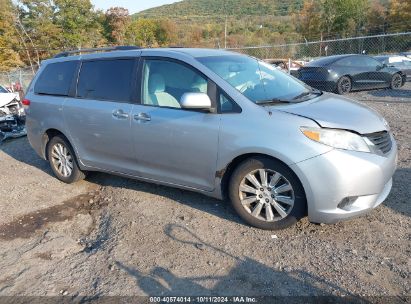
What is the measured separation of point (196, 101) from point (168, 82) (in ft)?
2.18

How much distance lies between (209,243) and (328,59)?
10.7 m

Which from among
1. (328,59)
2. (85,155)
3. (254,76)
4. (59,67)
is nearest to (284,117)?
(254,76)

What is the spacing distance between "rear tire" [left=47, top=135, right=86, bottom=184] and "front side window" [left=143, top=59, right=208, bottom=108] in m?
1.69

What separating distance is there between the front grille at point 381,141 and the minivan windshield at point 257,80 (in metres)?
0.81

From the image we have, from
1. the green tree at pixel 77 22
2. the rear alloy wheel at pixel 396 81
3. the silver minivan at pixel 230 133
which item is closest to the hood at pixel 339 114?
the silver minivan at pixel 230 133

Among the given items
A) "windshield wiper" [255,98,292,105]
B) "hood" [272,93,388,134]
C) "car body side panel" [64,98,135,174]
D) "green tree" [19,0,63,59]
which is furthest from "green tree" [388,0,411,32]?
"car body side panel" [64,98,135,174]

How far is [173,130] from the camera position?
12.5 feet

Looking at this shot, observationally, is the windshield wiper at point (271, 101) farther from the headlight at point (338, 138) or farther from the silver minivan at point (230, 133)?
the headlight at point (338, 138)

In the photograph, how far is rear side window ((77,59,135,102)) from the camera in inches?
168

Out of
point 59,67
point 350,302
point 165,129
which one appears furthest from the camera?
point 59,67

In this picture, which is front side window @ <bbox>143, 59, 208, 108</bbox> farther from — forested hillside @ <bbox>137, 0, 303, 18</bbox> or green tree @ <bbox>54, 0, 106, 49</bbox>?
forested hillside @ <bbox>137, 0, 303, 18</bbox>

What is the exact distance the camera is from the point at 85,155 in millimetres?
4832

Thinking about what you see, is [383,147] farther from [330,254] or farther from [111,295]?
[111,295]

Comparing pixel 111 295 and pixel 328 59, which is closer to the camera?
pixel 111 295
